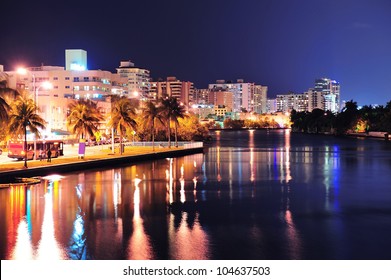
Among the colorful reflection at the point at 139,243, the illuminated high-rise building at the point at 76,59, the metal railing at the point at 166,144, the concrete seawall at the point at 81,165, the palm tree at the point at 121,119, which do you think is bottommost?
the colorful reflection at the point at 139,243

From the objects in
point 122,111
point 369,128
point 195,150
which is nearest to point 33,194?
point 122,111

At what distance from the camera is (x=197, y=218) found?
57.1ft

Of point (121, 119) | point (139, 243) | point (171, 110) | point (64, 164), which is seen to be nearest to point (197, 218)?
point (139, 243)

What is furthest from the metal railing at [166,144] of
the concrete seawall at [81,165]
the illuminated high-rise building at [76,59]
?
the illuminated high-rise building at [76,59]

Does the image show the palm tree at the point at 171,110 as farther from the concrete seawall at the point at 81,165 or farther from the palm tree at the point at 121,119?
the palm tree at the point at 121,119

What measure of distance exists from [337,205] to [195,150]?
40.1 m

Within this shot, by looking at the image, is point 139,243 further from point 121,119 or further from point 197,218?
point 121,119

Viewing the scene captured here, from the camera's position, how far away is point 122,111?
51.8 meters

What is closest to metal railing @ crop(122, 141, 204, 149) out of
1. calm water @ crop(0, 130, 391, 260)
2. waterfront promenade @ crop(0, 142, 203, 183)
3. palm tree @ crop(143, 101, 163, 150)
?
palm tree @ crop(143, 101, 163, 150)

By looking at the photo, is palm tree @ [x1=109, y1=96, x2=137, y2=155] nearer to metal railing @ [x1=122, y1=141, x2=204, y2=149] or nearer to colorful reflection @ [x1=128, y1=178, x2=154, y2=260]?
metal railing @ [x1=122, y1=141, x2=204, y2=149]

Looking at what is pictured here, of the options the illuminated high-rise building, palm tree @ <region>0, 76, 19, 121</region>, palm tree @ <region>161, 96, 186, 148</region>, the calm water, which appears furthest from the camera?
the illuminated high-rise building

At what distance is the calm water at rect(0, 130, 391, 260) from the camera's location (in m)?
13.0

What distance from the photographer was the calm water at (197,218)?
13.0 meters
